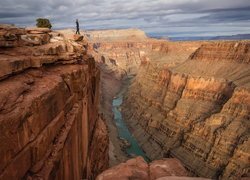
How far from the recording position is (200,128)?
55.4 m

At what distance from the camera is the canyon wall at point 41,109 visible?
47.0 ft

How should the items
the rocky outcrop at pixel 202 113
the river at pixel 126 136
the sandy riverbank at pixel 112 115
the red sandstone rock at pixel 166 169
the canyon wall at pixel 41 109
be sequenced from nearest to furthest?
the canyon wall at pixel 41 109 < the red sandstone rock at pixel 166 169 < the rocky outcrop at pixel 202 113 < the sandy riverbank at pixel 112 115 < the river at pixel 126 136

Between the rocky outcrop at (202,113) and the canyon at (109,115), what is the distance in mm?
195

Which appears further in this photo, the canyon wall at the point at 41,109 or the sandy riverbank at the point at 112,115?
the sandy riverbank at the point at 112,115

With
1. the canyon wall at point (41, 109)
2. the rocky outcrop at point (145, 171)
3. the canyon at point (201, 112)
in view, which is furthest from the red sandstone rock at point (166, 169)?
the canyon at point (201, 112)

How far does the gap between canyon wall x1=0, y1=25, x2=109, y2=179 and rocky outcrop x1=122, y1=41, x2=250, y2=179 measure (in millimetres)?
26285

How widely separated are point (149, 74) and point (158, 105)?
25.3 metres

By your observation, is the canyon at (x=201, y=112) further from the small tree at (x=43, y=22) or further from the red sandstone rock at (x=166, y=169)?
the small tree at (x=43, y=22)

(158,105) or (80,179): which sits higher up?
(80,179)

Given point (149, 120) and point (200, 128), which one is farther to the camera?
point (149, 120)

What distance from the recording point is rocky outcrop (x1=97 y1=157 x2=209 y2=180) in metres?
19.3

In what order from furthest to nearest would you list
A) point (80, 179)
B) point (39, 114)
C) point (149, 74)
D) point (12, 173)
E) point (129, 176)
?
point (149, 74) < point (80, 179) < point (129, 176) < point (39, 114) < point (12, 173)

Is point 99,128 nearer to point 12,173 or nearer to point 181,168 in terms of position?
point 181,168

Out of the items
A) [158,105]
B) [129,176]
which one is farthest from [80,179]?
[158,105]
